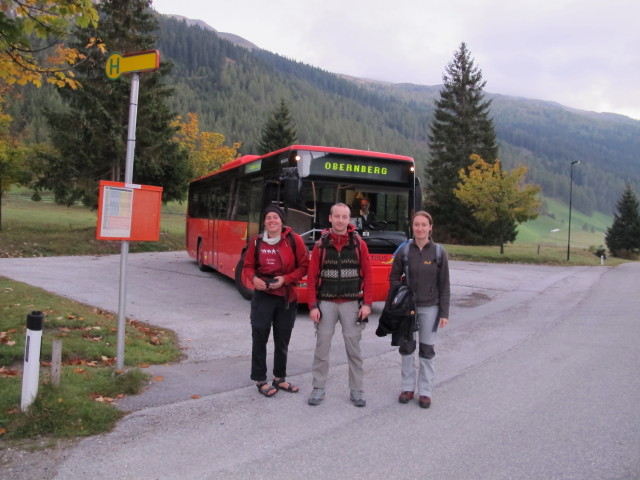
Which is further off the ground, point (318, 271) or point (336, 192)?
point (336, 192)

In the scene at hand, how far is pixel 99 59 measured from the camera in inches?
912

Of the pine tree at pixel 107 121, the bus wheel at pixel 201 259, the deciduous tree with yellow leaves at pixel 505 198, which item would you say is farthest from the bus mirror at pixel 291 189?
the deciduous tree with yellow leaves at pixel 505 198

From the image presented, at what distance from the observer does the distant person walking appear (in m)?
4.83

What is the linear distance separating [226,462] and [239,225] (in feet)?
28.2

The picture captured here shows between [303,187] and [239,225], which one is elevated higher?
[303,187]

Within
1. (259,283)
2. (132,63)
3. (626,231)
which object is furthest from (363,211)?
(626,231)

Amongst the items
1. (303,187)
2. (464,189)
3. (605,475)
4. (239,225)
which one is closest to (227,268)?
(239,225)

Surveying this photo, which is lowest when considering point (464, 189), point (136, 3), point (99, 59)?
point (464, 189)

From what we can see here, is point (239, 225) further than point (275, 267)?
Yes

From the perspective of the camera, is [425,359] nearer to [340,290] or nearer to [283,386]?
[340,290]

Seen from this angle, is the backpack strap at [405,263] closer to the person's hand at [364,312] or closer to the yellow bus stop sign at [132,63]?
the person's hand at [364,312]

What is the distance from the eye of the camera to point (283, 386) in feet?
16.9

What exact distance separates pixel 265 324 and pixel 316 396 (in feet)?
2.77

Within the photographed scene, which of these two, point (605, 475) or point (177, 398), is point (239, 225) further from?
point (605, 475)
